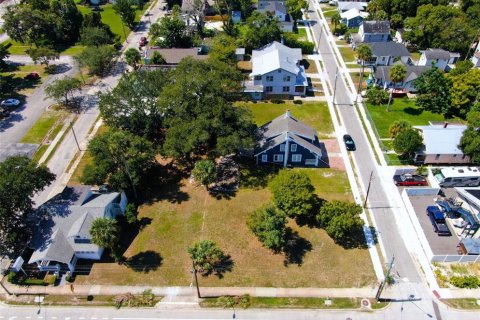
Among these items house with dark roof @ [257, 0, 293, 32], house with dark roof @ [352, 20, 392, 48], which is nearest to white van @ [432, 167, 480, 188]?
house with dark roof @ [352, 20, 392, 48]

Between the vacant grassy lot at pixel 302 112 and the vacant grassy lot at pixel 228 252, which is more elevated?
the vacant grassy lot at pixel 302 112

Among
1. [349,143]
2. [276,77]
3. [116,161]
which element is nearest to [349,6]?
[276,77]

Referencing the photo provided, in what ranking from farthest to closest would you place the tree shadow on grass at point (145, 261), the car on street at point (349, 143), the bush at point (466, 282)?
the car on street at point (349, 143), the tree shadow on grass at point (145, 261), the bush at point (466, 282)

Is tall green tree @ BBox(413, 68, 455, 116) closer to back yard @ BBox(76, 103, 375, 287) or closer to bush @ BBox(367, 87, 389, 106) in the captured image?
bush @ BBox(367, 87, 389, 106)

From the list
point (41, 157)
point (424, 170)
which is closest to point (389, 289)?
point (424, 170)

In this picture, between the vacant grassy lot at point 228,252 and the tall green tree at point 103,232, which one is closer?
the tall green tree at point 103,232

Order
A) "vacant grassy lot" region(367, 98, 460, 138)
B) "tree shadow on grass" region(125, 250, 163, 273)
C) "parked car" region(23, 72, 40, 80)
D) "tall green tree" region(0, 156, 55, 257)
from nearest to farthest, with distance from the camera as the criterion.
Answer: "tall green tree" region(0, 156, 55, 257), "tree shadow on grass" region(125, 250, 163, 273), "vacant grassy lot" region(367, 98, 460, 138), "parked car" region(23, 72, 40, 80)

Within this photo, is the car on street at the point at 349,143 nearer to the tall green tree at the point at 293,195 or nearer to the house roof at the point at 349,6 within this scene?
the tall green tree at the point at 293,195

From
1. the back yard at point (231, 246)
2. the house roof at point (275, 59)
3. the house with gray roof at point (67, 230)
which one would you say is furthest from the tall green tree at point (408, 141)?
the house with gray roof at point (67, 230)
